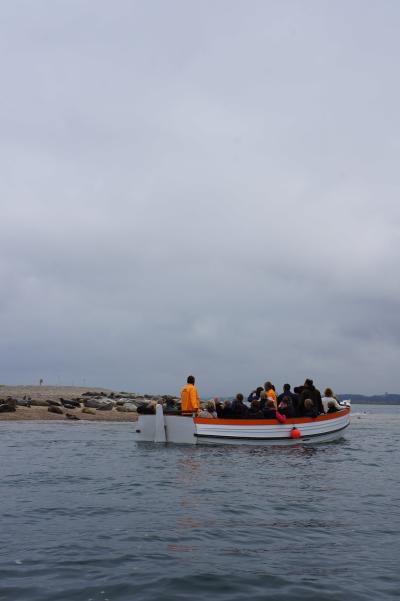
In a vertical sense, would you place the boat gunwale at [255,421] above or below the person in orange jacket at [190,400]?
below

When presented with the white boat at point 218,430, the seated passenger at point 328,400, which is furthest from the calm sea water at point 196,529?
the seated passenger at point 328,400

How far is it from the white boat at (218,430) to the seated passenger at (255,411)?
1.46 ft

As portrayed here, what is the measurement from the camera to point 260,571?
25.9 feet

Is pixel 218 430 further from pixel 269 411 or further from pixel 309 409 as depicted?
pixel 309 409

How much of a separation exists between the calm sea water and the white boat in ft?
10.1

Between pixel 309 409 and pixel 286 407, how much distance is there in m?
1.05

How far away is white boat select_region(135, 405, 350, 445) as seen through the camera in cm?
2220

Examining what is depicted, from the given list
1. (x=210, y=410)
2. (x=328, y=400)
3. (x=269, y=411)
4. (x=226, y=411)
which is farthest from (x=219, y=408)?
(x=328, y=400)

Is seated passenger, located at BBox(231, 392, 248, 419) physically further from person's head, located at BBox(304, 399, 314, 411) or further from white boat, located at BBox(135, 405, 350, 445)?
person's head, located at BBox(304, 399, 314, 411)

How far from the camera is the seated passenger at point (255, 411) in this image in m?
23.1

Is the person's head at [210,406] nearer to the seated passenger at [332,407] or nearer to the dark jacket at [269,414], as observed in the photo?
the dark jacket at [269,414]

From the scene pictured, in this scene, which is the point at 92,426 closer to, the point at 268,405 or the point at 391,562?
the point at 268,405

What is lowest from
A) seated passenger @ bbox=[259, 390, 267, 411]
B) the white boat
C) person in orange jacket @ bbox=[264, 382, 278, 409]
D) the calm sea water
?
the calm sea water

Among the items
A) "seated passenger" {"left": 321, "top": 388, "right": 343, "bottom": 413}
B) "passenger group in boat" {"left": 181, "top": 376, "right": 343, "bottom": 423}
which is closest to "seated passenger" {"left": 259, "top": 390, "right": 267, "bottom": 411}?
"passenger group in boat" {"left": 181, "top": 376, "right": 343, "bottom": 423}
